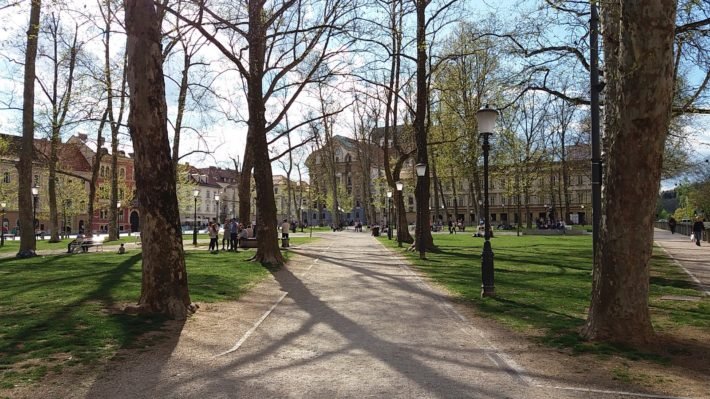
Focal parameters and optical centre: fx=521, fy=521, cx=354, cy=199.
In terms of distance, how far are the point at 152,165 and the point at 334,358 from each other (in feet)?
15.3

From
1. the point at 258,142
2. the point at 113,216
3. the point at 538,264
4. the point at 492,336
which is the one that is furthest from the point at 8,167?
the point at 492,336

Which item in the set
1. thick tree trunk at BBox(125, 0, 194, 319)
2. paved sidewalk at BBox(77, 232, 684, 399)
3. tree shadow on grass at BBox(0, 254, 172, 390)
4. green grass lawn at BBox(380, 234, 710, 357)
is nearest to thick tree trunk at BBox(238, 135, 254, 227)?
green grass lawn at BBox(380, 234, 710, 357)

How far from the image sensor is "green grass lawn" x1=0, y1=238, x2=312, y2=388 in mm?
6211

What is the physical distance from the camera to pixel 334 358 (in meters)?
6.34

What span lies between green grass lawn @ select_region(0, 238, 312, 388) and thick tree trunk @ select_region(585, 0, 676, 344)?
6.39 metres

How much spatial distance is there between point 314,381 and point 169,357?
215 centimetres

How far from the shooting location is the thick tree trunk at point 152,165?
28.5ft

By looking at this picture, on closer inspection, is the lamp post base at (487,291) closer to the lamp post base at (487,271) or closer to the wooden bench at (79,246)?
the lamp post base at (487,271)

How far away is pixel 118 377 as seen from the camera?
5559mm

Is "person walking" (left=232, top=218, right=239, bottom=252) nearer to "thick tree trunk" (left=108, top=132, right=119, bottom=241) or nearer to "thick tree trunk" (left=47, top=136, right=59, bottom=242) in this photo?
"thick tree trunk" (left=47, top=136, right=59, bottom=242)

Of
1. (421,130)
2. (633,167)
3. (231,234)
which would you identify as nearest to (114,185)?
(231,234)

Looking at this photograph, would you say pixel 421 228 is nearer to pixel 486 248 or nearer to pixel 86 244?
pixel 486 248

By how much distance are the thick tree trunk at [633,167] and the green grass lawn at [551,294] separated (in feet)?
2.01

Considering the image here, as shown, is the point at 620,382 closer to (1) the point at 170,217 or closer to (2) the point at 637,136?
(2) the point at 637,136
